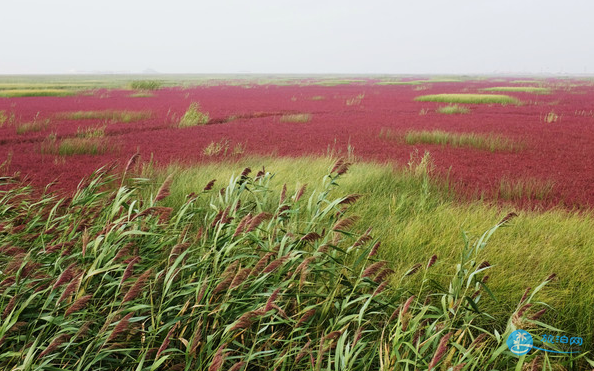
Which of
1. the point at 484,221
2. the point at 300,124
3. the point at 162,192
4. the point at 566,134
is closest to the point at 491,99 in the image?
the point at 566,134

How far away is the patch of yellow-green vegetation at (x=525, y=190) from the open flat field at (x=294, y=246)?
0.19 ft

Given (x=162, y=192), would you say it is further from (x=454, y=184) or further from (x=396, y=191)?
(x=454, y=184)

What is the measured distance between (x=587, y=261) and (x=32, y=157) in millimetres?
9711

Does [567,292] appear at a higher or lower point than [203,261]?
lower

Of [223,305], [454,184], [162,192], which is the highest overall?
[162,192]

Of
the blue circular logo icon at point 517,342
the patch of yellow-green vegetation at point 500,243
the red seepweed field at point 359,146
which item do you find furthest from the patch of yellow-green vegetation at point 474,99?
the blue circular logo icon at point 517,342

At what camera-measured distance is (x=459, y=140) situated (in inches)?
423

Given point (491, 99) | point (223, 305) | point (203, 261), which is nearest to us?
point (223, 305)

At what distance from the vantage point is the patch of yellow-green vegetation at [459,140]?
998cm

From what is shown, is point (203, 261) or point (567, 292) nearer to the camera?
point (203, 261)

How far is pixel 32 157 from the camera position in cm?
789

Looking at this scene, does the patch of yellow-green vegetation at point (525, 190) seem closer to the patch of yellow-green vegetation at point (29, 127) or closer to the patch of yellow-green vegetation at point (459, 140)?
the patch of yellow-green vegetation at point (459, 140)

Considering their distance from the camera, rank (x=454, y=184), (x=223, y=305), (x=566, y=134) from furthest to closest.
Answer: (x=566, y=134), (x=454, y=184), (x=223, y=305)

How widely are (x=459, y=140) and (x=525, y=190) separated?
16.8 ft
